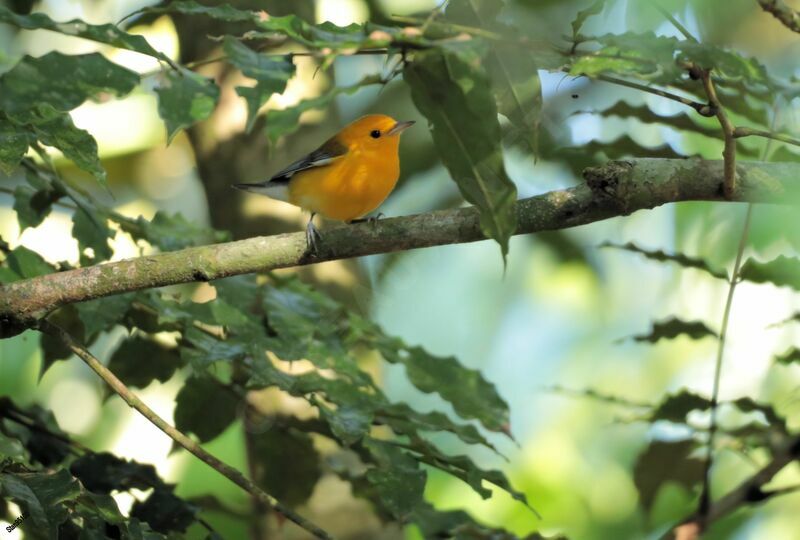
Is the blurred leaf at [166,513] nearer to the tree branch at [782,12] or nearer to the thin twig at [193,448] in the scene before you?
the thin twig at [193,448]

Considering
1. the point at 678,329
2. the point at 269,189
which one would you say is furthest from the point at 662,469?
the point at 269,189

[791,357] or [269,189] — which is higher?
[269,189]

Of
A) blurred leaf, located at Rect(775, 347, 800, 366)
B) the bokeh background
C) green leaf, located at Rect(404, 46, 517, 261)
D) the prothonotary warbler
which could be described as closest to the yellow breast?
the prothonotary warbler

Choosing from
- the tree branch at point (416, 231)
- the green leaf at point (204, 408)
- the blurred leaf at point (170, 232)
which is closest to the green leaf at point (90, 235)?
the blurred leaf at point (170, 232)

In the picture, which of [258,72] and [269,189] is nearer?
[258,72]

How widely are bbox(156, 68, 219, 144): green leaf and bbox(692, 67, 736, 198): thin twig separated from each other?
3.52 feet

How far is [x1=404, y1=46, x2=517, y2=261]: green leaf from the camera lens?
1.62 metres

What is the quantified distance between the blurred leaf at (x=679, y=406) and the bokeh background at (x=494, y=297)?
133 mm

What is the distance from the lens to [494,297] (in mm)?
7379

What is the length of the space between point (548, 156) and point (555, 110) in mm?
1158

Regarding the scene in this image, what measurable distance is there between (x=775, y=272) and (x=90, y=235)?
2075 mm

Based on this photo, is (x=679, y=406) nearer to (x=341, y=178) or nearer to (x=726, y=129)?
(x=726, y=129)

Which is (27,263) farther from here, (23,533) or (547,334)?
(547,334)

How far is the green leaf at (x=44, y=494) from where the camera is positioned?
199 cm
